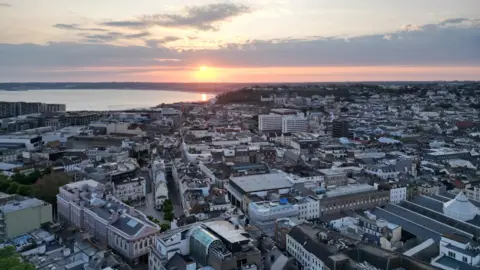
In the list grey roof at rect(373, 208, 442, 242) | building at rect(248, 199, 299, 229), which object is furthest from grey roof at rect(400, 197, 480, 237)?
building at rect(248, 199, 299, 229)

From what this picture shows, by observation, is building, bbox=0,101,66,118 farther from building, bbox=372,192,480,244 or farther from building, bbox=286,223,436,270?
building, bbox=286,223,436,270

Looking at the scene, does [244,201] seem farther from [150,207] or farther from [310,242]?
[310,242]

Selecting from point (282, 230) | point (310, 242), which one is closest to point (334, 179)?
point (282, 230)

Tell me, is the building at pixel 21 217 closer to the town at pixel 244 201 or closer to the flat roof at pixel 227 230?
the town at pixel 244 201

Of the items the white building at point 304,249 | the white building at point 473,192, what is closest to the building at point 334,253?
the white building at point 304,249

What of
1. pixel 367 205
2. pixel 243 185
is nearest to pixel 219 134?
pixel 243 185

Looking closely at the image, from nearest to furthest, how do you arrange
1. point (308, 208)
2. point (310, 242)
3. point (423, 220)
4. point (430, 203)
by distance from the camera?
point (310, 242)
point (423, 220)
point (308, 208)
point (430, 203)

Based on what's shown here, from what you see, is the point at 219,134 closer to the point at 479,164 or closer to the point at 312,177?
the point at 312,177
